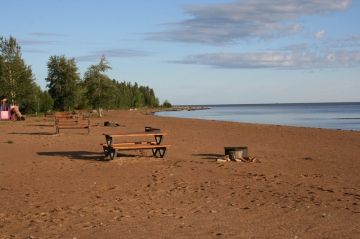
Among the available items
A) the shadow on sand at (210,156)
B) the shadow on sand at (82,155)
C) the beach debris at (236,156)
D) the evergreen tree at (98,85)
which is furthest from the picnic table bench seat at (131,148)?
the evergreen tree at (98,85)

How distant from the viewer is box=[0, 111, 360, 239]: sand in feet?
19.7

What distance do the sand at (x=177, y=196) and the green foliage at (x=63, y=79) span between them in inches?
1459

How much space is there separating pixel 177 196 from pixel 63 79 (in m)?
44.5

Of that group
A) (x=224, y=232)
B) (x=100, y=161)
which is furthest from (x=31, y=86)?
(x=224, y=232)

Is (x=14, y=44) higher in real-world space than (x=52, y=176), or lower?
higher

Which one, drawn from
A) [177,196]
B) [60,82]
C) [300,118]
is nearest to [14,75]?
[60,82]

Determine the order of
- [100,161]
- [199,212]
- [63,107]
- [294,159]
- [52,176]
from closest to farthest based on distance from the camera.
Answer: [199,212]
[52,176]
[100,161]
[294,159]
[63,107]

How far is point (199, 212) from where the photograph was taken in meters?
6.94

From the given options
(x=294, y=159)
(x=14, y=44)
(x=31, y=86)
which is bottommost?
(x=294, y=159)

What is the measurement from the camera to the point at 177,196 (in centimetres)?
811

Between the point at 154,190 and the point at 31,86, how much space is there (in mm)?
42589

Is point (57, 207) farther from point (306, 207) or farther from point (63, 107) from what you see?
point (63, 107)

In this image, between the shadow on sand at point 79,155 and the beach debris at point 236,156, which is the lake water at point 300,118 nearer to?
the beach debris at point 236,156

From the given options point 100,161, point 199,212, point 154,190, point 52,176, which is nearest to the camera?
point 199,212
